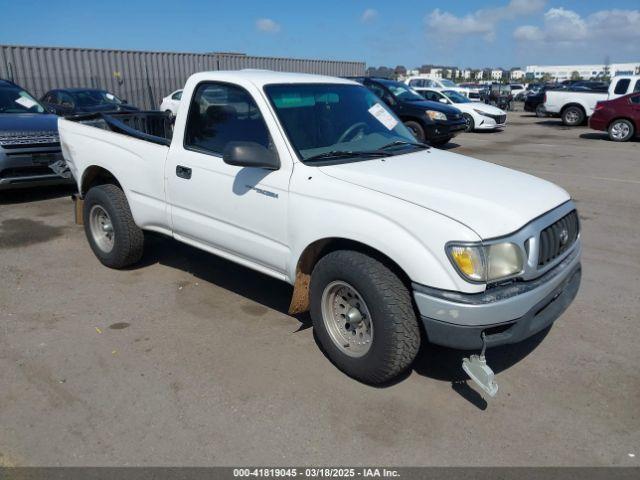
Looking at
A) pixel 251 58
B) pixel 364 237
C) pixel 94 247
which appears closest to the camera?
pixel 364 237

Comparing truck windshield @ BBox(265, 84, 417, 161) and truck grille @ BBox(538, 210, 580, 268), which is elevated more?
truck windshield @ BBox(265, 84, 417, 161)

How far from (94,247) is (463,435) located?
4.06m

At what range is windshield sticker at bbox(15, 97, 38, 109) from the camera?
8.80 metres

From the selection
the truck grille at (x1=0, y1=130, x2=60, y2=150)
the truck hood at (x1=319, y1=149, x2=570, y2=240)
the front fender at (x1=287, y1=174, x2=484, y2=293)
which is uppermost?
the truck hood at (x1=319, y1=149, x2=570, y2=240)

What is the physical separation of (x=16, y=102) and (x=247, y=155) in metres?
7.13

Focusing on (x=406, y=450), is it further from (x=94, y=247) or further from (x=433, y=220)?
(x=94, y=247)

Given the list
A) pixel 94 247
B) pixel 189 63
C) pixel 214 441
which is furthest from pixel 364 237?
pixel 189 63

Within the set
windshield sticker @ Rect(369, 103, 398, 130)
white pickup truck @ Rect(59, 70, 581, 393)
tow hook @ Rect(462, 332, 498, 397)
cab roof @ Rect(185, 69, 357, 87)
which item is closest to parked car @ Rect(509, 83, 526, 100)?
windshield sticker @ Rect(369, 103, 398, 130)

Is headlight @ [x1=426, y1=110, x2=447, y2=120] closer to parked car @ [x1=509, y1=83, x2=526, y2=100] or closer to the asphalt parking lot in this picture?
the asphalt parking lot

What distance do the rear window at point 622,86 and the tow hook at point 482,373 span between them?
18.8m

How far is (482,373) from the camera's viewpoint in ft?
9.71

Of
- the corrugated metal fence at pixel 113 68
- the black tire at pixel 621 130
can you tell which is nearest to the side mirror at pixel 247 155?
the black tire at pixel 621 130

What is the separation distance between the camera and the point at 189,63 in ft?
81.4

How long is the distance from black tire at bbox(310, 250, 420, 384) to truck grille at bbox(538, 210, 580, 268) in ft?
2.78
